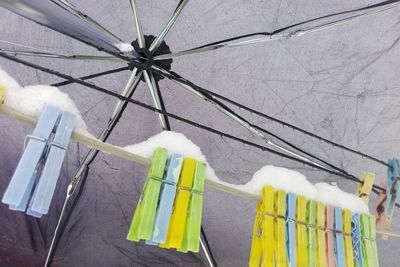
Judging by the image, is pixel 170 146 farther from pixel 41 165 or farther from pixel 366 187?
pixel 366 187

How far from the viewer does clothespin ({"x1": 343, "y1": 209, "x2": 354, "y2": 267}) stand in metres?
1.51

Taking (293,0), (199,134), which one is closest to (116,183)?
(199,134)

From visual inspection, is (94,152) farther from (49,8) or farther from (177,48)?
(49,8)

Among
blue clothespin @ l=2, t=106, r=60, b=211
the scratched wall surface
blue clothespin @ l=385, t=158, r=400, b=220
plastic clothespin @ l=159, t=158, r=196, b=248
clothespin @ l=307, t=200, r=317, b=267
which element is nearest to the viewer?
blue clothespin @ l=2, t=106, r=60, b=211

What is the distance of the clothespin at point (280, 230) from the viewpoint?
136cm

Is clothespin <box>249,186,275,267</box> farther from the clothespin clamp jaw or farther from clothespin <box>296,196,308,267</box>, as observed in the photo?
the clothespin clamp jaw

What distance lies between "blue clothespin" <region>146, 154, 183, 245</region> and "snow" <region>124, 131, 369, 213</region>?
0.07 metres

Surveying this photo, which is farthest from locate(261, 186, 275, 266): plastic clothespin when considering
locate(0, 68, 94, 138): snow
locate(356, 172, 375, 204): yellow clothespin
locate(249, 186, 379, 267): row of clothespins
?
locate(0, 68, 94, 138): snow

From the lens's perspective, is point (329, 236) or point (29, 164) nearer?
point (29, 164)

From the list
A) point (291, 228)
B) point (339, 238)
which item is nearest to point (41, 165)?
point (291, 228)

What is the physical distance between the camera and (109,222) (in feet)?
8.75

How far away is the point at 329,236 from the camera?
4.98 ft

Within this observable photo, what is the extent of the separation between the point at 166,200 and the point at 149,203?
6cm

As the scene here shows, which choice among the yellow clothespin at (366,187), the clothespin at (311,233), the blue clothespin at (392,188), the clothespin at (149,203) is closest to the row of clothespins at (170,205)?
the clothespin at (149,203)
